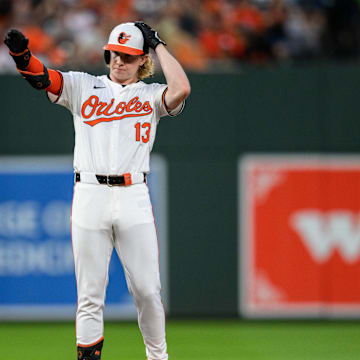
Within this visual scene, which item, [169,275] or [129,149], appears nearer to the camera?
[129,149]

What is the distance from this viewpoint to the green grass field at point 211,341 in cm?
608

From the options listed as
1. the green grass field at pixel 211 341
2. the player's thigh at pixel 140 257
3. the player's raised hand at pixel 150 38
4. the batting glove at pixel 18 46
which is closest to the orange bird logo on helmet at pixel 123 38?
the player's raised hand at pixel 150 38

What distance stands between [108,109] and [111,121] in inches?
2.9

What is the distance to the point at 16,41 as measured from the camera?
4.43 m

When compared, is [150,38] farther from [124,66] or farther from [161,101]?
[161,101]

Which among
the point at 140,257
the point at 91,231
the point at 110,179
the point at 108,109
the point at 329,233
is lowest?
the point at 329,233

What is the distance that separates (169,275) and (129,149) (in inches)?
127

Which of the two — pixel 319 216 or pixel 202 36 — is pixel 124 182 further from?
pixel 202 36

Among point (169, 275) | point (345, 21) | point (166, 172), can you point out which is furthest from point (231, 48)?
point (169, 275)

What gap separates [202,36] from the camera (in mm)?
9320

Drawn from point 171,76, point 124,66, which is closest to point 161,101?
point 171,76

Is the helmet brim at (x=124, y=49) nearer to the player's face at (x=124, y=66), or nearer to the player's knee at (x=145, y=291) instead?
the player's face at (x=124, y=66)

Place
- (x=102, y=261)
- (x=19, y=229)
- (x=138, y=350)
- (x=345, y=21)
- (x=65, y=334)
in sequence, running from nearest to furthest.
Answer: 1. (x=102, y=261)
2. (x=138, y=350)
3. (x=65, y=334)
4. (x=19, y=229)
5. (x=345, y=21)

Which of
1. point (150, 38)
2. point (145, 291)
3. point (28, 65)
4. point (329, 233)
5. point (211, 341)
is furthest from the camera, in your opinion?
point (329, 233)
